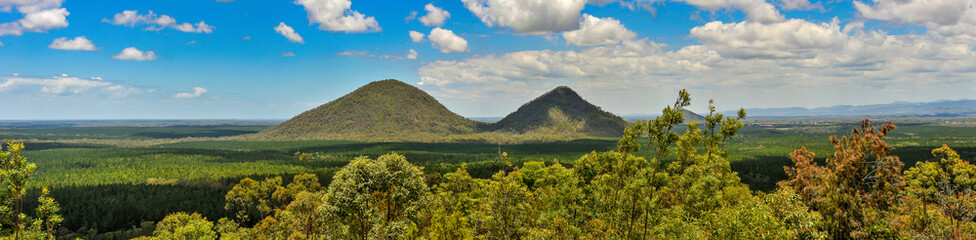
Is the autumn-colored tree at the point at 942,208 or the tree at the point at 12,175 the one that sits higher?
the tree at the point at 12,175

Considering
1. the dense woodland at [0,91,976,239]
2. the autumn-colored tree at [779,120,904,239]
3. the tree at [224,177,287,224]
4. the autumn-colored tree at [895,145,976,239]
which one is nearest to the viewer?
the autumn-colored tree at [779,120,904,239]

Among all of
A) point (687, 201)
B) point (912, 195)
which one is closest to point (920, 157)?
point (912, 195)

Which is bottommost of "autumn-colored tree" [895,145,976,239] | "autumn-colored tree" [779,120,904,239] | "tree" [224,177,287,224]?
"tree" [224,177,287,224]

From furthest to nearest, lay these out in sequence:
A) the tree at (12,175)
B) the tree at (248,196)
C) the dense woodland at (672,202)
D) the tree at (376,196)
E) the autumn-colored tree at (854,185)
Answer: the tree at (248,196) < the tree at (376,196) < the tree at (12,175) < the dense woodland at (672,202) < the autumn-colored tree at (854,185)

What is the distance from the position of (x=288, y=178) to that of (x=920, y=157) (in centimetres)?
19745

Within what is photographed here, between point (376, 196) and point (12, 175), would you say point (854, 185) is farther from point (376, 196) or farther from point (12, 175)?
point (12, 175)

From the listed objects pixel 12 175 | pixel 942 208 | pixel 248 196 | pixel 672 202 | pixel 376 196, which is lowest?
pixel 248 196

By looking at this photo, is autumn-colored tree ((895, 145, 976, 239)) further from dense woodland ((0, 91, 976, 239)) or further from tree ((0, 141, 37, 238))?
tree ((0, 141, 37, 238))

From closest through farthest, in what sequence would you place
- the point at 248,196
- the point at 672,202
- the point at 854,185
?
the point at 854,185 → the point at 672,202 → the point at 248,196

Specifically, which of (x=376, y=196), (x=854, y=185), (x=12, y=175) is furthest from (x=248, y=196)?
(x=854, y=185)

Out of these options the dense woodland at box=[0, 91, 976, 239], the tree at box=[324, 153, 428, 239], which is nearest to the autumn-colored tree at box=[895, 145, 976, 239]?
the dense woodland at box=[0, 91, 976, 239]

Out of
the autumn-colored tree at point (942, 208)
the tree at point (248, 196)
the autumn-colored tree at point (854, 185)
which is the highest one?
the autumn-colored tree at point (854, 185)

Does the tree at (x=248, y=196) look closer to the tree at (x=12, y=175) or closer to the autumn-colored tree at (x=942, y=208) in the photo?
the tree at (x=12, y=175)

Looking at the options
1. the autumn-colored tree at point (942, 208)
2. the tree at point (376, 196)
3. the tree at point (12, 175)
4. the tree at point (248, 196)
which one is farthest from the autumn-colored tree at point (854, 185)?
the tree at point (248, 196)
